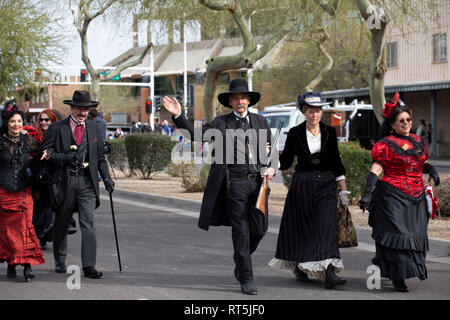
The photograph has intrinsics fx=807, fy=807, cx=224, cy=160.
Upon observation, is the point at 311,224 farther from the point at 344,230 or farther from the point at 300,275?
the point at 300,275

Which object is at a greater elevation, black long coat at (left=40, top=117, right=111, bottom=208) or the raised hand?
the raised hand

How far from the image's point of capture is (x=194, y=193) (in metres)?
17.4

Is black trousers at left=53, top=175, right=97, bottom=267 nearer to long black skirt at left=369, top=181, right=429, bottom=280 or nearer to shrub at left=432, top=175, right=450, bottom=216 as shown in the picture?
long black skirt at left=369, top=181, right=429, bottom=280

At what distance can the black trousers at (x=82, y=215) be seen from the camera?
26.3 ft

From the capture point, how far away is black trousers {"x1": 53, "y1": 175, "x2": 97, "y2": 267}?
8.02 m

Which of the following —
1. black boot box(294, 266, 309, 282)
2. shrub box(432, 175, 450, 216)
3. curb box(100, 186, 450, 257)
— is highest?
shrub box(432, 175, 450, 216)

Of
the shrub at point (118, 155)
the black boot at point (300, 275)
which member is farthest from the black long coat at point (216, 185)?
the shrub at point (118, 155)

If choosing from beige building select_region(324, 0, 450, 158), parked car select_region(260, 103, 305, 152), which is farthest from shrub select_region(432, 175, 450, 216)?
beige building select_region(324, 0, 450, 158)

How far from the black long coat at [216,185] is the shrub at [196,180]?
32.6 feet

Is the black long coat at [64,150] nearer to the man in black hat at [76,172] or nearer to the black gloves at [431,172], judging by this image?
the man in black hat at [76,172]

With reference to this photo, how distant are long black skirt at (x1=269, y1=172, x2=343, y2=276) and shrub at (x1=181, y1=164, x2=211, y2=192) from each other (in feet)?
32.2

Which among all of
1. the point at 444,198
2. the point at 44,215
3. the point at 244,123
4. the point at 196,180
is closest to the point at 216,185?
the point at 244,123

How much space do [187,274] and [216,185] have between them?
50.7 inches

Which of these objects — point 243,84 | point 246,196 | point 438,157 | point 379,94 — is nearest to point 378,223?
point 246,196
